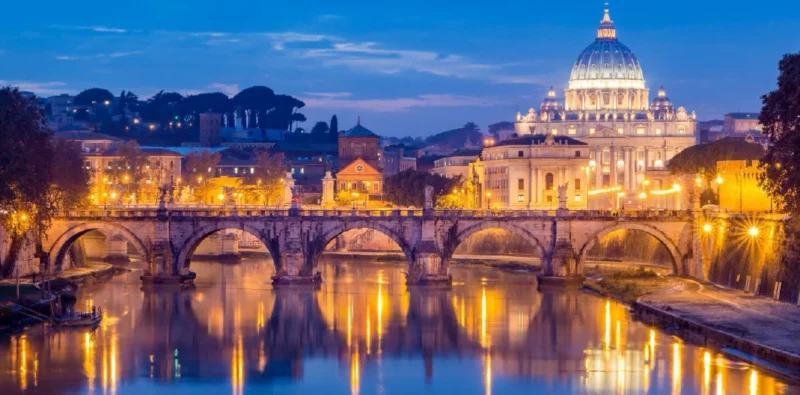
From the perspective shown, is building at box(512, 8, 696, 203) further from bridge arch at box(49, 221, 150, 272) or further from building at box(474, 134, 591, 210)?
bridge arch at box(49, 221, 150, 272)

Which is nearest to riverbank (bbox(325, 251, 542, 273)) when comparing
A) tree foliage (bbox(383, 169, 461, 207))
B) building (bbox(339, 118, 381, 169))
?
tree foliage (bbox(383, 169, 461, 207))

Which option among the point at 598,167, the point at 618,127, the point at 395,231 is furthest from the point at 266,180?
the point at 395,231

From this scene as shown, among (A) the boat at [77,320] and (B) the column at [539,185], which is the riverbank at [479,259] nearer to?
(A) the boat at [77,320]

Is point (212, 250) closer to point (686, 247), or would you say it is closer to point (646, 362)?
point (686, 247)

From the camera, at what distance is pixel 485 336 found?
209 ft

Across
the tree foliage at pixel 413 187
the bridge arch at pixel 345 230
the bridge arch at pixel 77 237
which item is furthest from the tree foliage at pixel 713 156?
the bridge arch at pixel 77 237

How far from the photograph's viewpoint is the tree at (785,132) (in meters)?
58.3

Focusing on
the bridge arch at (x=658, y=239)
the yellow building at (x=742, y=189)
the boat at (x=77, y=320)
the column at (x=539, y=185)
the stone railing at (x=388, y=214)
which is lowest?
the boat at (x=77, y=320)

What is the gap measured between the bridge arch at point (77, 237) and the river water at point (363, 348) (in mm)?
3212

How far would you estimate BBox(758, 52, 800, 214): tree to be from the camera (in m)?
58.3

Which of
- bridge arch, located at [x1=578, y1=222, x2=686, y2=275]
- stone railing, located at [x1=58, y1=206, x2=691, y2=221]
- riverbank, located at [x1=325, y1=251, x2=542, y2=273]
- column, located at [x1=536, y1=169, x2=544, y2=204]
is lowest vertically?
riverbank, located at [x1=325, y1=251, x2=542, y2=273]

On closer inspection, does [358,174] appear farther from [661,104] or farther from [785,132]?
[785,132]

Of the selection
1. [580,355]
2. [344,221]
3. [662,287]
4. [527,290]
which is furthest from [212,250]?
[580,355]

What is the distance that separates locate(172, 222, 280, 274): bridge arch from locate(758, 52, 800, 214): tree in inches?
1175
